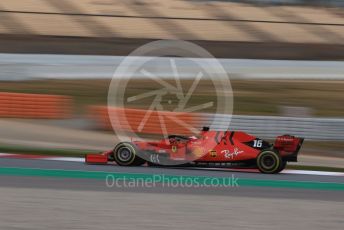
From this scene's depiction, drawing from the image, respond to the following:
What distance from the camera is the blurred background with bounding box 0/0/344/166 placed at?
1362 cm

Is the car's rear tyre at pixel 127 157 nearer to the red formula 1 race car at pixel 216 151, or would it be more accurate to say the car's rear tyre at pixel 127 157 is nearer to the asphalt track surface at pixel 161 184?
the red formula 1 race car at pixel 216 151

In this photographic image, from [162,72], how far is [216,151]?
1068cm

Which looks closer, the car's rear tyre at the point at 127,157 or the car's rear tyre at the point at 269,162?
the car's rear tyre at the point at 269,162

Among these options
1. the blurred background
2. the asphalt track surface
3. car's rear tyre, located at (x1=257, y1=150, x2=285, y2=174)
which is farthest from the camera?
the blurred background

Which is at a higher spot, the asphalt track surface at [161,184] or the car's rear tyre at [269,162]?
the car's rear tyre at [269,162]

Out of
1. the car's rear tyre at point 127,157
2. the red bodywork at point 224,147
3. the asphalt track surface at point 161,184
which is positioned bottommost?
the asphalt track surface at point 161,184

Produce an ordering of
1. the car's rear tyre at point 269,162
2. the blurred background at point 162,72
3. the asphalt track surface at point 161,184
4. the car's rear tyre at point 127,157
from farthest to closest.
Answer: the blurred background at point 162,72, the car's rear tyre at point 127,157, the car's rear tyre at point 269,162, the asphalt track surface at point 161,184

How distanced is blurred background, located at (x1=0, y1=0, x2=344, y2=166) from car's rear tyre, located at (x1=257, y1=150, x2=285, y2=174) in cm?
307

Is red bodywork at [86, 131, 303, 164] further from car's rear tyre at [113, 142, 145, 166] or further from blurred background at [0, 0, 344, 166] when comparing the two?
blurred background at [0, 0, 344, 166]

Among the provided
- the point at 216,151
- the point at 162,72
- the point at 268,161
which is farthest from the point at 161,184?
the point at 162,72

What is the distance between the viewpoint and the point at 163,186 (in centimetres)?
826

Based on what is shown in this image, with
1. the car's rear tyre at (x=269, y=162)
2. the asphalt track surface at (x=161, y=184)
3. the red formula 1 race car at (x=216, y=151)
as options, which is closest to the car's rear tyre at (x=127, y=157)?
the red formula 1 race car at (x=216, y=151)

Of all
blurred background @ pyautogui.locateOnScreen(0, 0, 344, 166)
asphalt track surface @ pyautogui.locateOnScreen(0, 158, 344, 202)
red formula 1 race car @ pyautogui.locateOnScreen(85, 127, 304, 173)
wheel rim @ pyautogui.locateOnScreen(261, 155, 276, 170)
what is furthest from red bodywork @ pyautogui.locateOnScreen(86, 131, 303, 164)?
blurred background @ pyautogui.locateOnScreen(0, 0, 344, 166)

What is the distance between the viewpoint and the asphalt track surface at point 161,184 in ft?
26.2
